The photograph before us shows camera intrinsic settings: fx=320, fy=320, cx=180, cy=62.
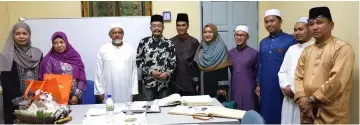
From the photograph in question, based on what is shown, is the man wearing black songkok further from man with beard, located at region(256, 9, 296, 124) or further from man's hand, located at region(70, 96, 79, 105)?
man's hand, located at region(70, 96, 79, 105)

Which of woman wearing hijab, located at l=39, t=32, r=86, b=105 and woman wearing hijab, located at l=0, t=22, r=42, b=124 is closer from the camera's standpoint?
woman wearing hijab, located at l=0, t=22, r=42, b=124

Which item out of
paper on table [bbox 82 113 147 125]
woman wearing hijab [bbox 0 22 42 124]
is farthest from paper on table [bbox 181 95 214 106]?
woman wearing hijab [bbox 0 22 42 124]

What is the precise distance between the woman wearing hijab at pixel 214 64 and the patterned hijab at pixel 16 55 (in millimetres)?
1652

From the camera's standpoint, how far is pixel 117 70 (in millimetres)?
3320

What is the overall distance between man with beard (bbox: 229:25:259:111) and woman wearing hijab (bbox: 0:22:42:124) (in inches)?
77.5

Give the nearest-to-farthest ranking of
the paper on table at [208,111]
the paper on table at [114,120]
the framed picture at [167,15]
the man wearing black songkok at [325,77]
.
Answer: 1. the paper on table at [114,120]
2. the paper on table at [208,111]
3. the man wearing black songkok at [325,77]
4. the framed picture at [167,15]

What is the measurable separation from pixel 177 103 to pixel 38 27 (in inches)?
92.6

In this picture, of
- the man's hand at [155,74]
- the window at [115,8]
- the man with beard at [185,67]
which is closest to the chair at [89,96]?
the man's hand at [155,74]

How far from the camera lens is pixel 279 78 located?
292cm

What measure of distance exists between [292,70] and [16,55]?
2464 mm

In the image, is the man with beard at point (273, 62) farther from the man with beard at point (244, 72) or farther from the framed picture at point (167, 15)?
the framed picture at point (167, 15)

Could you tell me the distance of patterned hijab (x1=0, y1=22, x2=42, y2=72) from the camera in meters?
2.86

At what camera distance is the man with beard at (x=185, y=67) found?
11.4 feet

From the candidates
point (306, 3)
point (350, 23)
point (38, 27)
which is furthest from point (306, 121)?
point (38, 27)
